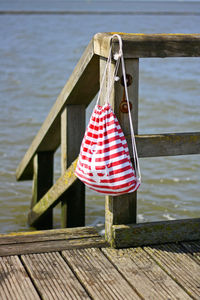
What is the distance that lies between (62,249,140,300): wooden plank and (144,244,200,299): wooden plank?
0.84ft

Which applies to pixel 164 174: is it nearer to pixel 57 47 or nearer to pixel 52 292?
pixel 52 292

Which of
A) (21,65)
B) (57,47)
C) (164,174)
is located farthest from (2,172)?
(57,47)

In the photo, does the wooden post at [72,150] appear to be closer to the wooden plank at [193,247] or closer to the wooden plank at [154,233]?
the wooden plank at [154,233]

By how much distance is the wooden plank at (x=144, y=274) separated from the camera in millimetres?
2453

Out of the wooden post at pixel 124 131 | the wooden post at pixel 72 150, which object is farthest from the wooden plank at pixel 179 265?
the wooden post at pixel 72 150

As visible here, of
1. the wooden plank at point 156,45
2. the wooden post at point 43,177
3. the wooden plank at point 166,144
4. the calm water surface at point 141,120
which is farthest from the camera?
the calm water surface at point 141,120

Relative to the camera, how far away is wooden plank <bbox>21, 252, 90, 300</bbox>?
→ 8.00ft

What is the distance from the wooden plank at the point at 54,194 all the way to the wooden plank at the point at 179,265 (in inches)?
31.0

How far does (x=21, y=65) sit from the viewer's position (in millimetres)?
15492

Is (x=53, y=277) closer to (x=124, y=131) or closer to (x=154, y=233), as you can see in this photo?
(x=154, y=233)

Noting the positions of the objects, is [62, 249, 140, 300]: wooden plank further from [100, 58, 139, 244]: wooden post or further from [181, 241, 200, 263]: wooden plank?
[181, 241, 200, 263]: wooden plank

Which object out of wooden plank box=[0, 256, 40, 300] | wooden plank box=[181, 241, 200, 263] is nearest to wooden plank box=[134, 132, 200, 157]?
wooden plank box=[181, 241, 200, 263]

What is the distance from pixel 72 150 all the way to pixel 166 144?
1160 mm

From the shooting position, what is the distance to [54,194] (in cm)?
400
